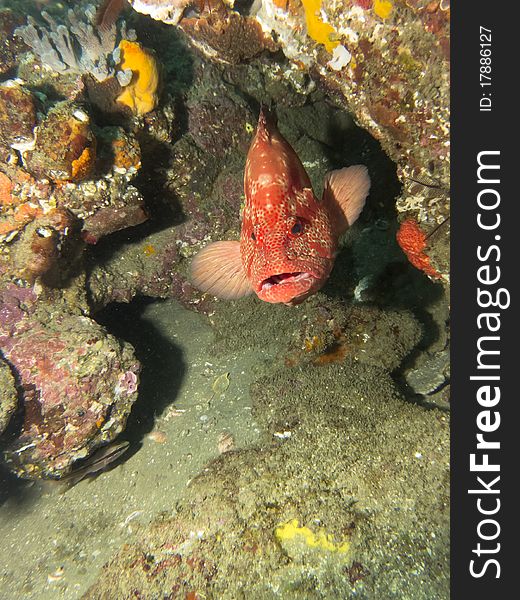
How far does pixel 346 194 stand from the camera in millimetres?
3826

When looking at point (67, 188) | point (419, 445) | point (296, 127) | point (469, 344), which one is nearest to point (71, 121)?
point (67, 188)

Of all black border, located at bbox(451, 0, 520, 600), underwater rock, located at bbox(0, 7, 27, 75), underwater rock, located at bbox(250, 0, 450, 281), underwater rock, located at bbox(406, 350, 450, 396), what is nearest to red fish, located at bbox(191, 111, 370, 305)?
underwater rock, located at bbox(250, 0, 450, 281)

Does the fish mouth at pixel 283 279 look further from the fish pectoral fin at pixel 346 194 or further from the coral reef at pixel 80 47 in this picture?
the coral reef at pixel 80 47

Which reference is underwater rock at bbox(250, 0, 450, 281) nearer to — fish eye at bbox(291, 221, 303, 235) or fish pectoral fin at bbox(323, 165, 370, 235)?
fish pectoral fin at bbox(323, 165, 370, 235)

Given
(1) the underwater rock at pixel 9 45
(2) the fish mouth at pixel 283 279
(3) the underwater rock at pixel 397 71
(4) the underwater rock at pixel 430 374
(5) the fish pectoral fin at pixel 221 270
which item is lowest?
(4) the underwater rock at pixel 430 374

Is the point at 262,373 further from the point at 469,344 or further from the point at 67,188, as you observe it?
the point at 67,188

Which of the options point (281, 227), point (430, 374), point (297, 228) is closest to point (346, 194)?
point (297, 228)

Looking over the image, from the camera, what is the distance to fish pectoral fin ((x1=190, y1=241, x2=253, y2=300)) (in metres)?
4.00

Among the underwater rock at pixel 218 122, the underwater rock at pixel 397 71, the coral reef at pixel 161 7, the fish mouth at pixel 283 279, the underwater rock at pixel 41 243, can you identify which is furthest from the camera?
the underwater rock at pixel 218 122

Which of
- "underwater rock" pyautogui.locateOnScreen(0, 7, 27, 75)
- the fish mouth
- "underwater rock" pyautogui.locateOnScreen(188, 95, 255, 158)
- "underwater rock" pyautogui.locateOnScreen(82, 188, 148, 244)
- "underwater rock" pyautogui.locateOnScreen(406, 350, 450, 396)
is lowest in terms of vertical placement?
"underwater rock" pyautogui.locateOnScreen(406, 350, 450, 396)

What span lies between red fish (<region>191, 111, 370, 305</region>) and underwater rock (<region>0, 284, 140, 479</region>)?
1829mm

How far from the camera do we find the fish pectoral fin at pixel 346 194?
3.79 meters

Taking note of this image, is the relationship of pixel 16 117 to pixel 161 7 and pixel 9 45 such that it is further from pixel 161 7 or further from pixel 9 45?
pixel 9 45

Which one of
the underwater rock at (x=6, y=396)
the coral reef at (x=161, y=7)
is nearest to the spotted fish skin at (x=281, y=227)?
the coral reef at (x=161, y=7)
